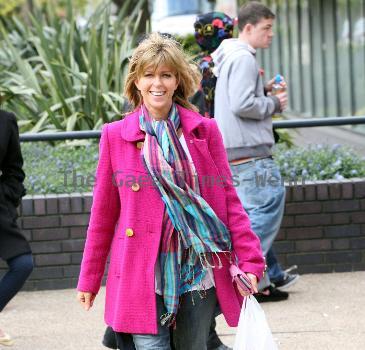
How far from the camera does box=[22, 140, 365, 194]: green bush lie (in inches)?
305

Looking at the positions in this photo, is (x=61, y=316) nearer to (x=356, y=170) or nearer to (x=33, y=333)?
(x=33, y=333)

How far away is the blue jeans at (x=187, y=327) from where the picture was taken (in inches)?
155

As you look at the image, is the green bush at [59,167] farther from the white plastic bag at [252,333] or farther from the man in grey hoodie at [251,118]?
the white plastic bag at [252,333]

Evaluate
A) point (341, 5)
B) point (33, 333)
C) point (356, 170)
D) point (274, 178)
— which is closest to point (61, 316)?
point (33, 333)

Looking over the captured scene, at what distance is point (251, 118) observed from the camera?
6363 millimetres

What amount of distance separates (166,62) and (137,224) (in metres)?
0.65

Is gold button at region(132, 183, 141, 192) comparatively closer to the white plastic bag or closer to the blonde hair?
the blonde hair

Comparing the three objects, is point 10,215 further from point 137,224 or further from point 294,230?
point 294,230

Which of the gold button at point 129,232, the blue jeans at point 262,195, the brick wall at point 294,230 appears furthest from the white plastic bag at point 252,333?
the brick wall at point 294,230

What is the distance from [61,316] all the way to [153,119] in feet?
9.58

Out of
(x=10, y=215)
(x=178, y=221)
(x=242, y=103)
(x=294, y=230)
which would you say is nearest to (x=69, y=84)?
(x=294, y=230)

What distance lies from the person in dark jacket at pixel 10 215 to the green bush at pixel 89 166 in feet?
6.60

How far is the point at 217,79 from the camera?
21.4 feet

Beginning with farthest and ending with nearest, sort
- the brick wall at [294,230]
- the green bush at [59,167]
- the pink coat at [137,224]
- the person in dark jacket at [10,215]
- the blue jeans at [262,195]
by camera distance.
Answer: the green bush at [59,167] < the brick wall at [294,230] < the blue jeans at [262,195] < the person in dark jacket at [10,215] < the pink coat at [137,224]
